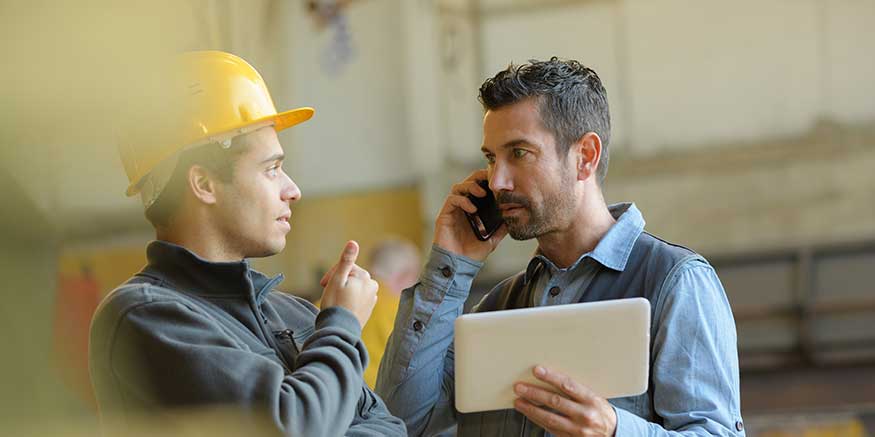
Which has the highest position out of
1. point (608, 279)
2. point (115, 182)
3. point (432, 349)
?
point (115, 182)

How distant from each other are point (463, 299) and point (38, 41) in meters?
2.37

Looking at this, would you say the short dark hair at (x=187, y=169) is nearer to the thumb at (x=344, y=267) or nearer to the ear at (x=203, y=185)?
the ear at (x=203, y=185)

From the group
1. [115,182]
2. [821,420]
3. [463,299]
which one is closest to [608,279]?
[463,299]

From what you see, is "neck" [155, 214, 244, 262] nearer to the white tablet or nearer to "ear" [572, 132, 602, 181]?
the white tablet

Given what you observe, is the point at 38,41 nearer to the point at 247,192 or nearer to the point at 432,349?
the point at 247,192

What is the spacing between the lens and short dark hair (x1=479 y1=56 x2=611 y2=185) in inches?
103

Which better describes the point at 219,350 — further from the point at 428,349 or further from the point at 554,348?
the point at 428,349

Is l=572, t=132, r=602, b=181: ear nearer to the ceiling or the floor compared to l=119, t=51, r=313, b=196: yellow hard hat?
nearer to the floor

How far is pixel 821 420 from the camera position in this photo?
30.6 ft

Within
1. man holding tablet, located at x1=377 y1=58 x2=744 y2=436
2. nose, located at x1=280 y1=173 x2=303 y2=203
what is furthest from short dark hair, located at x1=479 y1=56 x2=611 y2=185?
nose, located at x1=280 y1=173 x2=303 y2=203

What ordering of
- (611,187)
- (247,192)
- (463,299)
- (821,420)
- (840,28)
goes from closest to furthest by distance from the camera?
(247,192) → (463,299) → (821,420) → (840,28) → (611,187)

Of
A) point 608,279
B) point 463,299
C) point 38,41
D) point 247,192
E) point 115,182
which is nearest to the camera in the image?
point 38,41

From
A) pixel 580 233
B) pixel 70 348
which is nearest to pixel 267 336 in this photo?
pixel 580 233

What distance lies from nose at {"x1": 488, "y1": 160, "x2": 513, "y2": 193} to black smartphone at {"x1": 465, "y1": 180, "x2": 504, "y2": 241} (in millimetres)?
112
